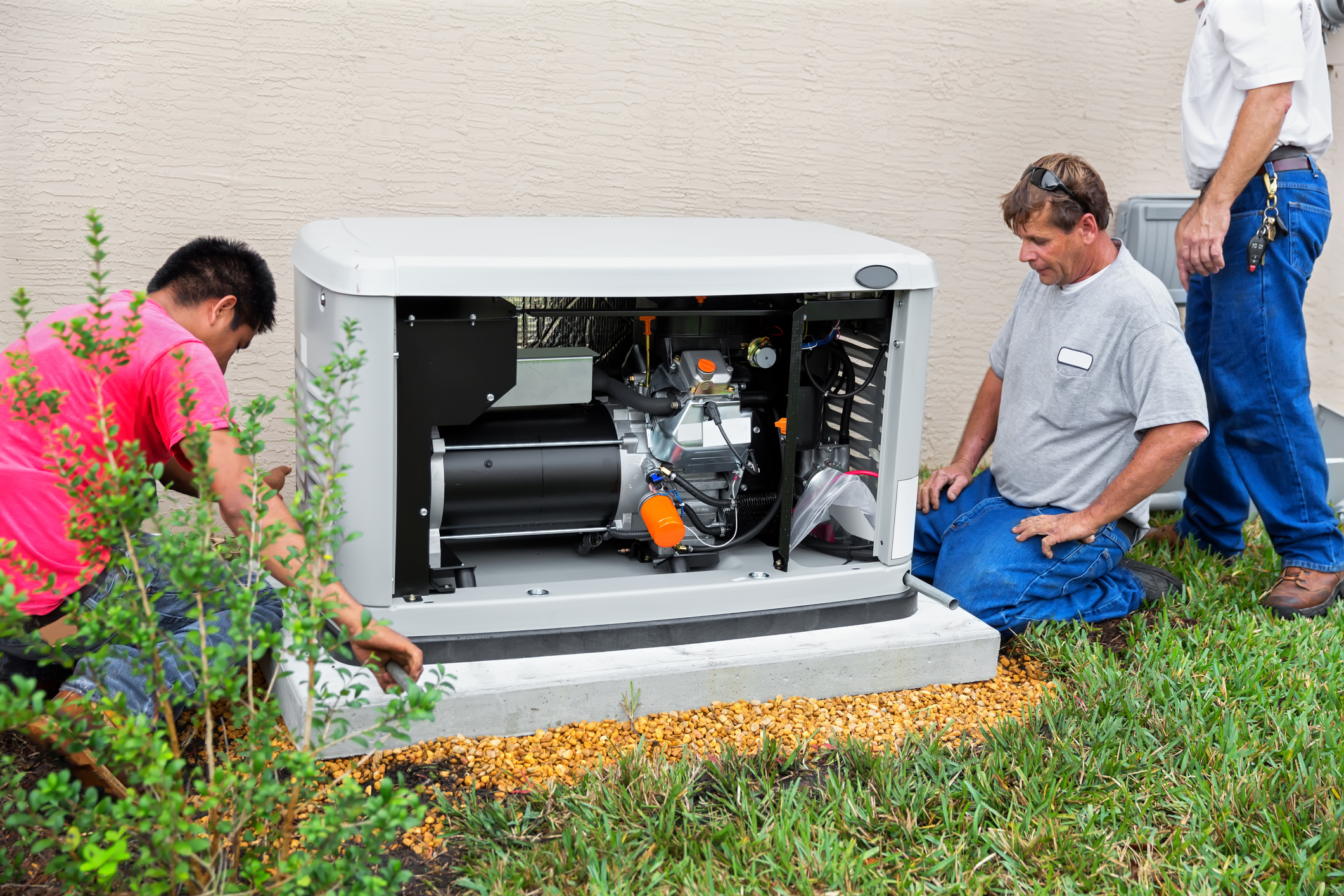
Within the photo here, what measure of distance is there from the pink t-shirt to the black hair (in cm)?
17

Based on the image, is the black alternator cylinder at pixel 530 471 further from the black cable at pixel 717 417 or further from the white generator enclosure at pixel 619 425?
the black cable at pixel 717 417

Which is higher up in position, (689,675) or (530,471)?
(530,471)

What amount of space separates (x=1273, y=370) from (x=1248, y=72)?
0.77 metres

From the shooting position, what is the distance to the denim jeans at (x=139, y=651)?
1.69m

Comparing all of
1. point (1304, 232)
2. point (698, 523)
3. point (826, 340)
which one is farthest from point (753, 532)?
point (1304, 232)

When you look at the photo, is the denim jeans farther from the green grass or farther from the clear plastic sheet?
the clear plastic sheet

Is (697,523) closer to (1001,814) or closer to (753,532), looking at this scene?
(753,532)

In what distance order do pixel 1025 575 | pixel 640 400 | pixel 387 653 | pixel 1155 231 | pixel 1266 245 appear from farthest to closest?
pixel 1155 231, pixel 1266 245, pixel 1025 575, pixel 640 400, pixel 387 653

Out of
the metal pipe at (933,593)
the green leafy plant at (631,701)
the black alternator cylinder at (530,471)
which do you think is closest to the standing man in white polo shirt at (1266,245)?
the metal pipe at (933,593)

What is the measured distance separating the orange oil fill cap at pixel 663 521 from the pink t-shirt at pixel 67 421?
2.99ft

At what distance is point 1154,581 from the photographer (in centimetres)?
315

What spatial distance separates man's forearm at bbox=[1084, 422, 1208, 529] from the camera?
2.69 metres

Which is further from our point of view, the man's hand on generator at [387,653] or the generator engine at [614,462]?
the generator engine at [614,462]

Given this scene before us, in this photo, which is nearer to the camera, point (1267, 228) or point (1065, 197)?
point (1065, 197)
